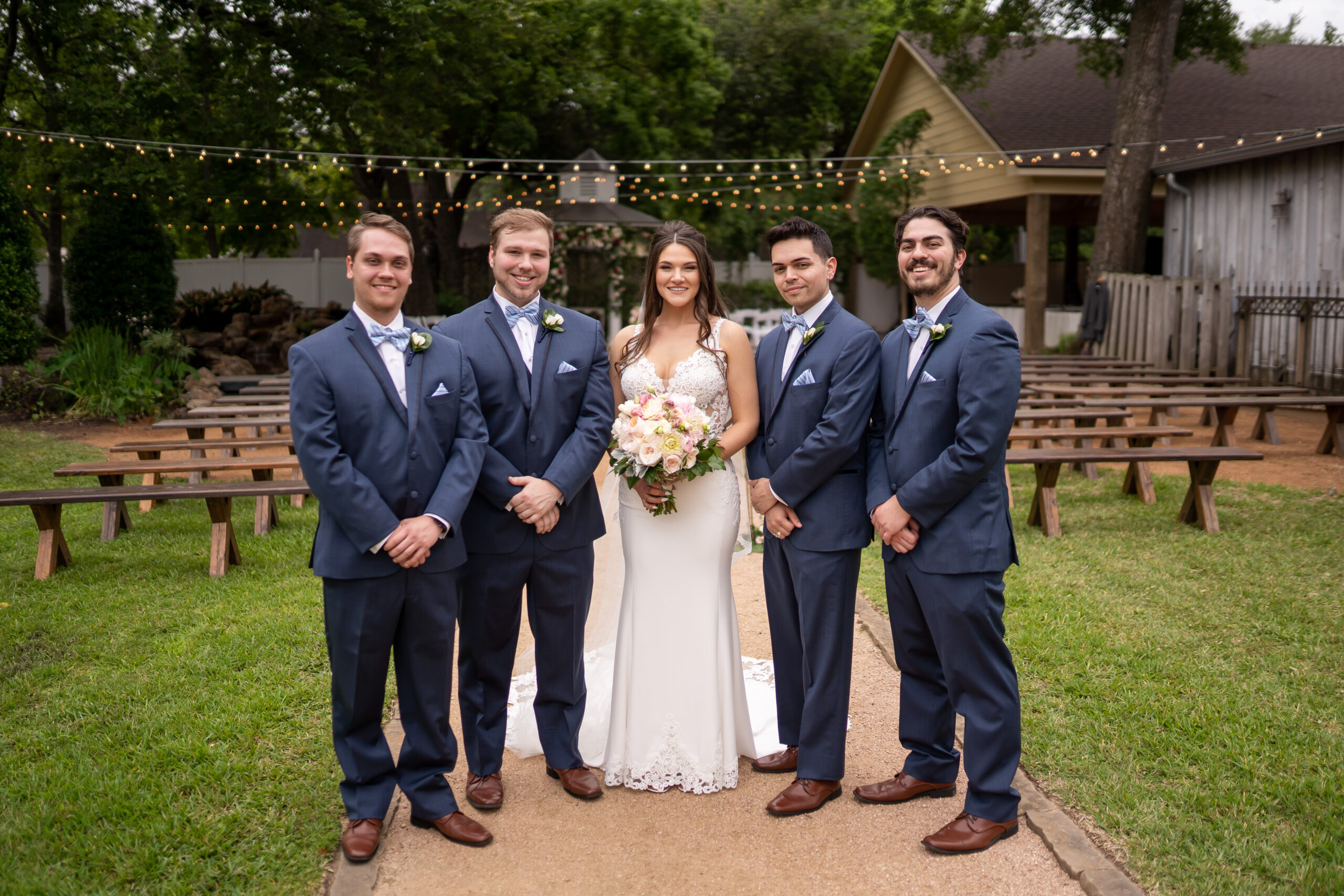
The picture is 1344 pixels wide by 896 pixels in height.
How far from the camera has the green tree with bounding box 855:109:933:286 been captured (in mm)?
22406

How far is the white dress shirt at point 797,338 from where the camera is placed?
407 cm

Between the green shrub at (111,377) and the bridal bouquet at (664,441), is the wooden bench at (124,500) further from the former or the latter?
the green shrub at (111,377)

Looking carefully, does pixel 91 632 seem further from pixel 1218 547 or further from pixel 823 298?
pixel 1218 547

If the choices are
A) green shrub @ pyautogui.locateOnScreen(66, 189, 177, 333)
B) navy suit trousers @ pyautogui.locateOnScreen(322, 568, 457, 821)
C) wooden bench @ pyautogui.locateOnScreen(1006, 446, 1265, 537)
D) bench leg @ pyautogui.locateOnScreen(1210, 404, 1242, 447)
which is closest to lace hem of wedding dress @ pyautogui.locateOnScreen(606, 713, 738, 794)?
navy suit trousers @ pyautogui.locateOnScreen(322, 568, 457, 821)

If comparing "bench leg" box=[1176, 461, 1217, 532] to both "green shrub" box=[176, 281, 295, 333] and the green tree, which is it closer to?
the green tree

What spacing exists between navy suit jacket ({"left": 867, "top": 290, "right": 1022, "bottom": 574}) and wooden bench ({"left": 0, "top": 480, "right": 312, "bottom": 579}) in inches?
202

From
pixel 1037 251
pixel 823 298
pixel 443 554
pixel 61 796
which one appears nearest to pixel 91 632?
pixel 61 796

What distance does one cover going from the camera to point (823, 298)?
413 cm

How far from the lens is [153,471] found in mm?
7934

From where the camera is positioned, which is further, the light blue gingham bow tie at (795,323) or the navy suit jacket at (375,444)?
the light blue gingham bow tie at (795,323)

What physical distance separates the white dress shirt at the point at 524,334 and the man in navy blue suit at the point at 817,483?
0.98 m

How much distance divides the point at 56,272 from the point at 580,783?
68.1ft

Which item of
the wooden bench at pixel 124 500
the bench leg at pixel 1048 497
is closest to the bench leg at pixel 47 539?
the wooden bench at pixel 124 500

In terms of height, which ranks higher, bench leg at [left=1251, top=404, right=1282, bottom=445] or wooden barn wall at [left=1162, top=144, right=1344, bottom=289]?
wooden barn wall at [left=1162, top=144, right=1344, bottom=289]
